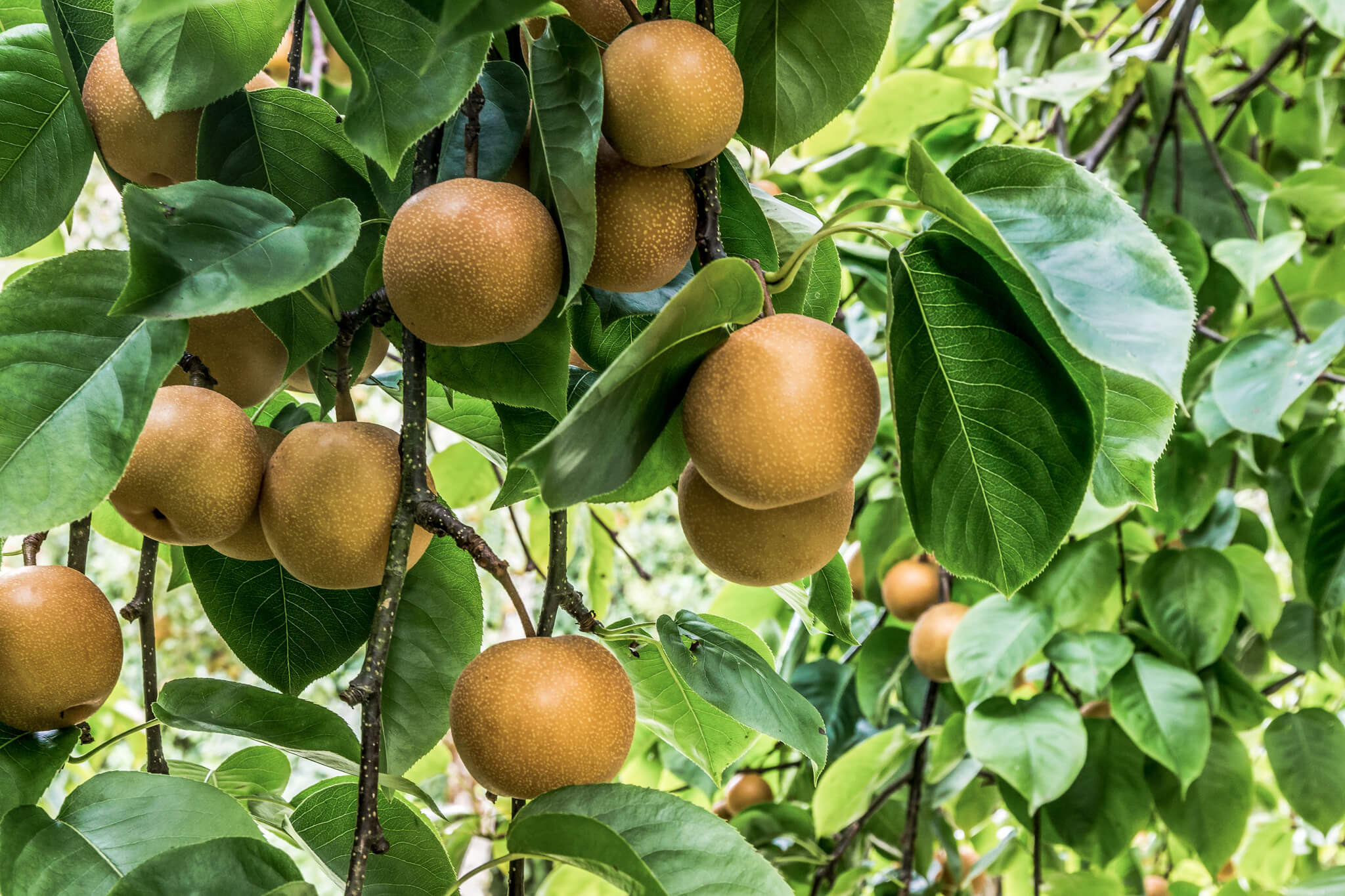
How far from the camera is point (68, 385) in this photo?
0.40 meters

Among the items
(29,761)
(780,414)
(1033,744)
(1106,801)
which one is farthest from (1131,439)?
A: (1106,801)

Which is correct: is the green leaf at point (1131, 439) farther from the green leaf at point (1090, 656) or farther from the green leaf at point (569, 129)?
the green leaf at point (1090, 656)

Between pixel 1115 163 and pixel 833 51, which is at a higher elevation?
pixel 833 51

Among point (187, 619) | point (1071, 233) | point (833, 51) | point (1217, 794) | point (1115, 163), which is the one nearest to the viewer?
point (1071, 233)

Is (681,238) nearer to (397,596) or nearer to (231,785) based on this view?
(397,596)

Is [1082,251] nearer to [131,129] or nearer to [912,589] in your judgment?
[131,129]

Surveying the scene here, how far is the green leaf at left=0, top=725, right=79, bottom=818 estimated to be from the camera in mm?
456

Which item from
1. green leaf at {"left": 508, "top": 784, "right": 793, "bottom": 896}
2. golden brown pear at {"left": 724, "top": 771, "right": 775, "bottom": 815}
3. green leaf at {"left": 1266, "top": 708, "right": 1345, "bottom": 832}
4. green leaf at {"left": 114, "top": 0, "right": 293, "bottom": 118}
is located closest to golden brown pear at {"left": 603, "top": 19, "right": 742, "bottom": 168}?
green leaf at {"left": 114, "top": 0, "right": 293, "bottom": 118}

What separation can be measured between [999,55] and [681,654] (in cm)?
139

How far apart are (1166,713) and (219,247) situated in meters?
1.06

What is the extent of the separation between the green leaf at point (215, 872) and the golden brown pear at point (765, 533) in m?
0.20

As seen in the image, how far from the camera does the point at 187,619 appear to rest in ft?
15.9

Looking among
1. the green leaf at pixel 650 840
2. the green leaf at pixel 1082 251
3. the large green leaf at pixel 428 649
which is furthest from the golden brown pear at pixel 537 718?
the green leaf at pixel 1082 251

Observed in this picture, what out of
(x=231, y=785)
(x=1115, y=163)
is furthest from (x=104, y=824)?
(x=1115, y=163)
